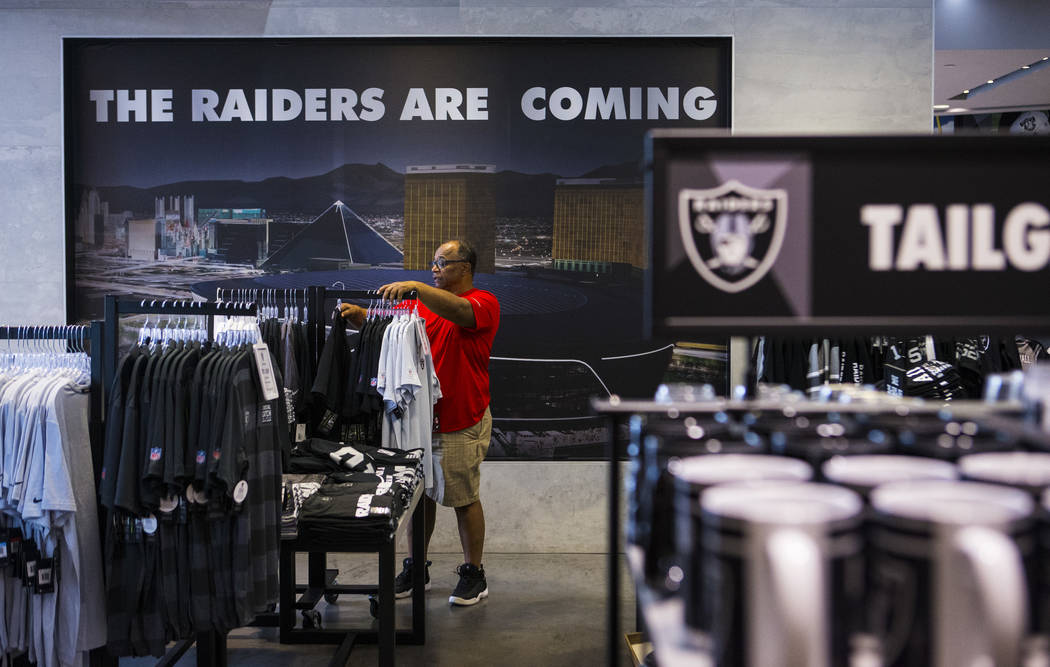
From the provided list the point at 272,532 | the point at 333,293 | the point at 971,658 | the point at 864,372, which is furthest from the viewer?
the point at 864,372

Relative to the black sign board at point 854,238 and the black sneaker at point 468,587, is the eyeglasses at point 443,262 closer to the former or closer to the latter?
the black sneaker at point 468,587

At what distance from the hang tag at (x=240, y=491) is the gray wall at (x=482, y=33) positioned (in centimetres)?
262

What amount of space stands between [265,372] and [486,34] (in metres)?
3.08

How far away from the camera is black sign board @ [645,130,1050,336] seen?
1334mm

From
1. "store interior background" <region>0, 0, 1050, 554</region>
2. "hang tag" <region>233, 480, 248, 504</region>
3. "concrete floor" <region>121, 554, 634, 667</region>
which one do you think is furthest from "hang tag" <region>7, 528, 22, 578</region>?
"store interior background" <region>0, 0, 1050, 554</region>

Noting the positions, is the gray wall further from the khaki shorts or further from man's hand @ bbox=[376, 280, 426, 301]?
man's hand @ bbox=[376, 280, 426, 301]

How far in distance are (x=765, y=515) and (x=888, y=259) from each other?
2.04ft

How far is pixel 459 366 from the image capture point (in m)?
4.12

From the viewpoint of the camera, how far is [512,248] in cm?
510

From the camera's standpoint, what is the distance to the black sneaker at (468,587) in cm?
414

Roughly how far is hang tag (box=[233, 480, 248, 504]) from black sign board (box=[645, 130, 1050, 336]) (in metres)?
1.77

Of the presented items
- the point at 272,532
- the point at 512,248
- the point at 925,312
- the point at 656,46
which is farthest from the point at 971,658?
the point at 656,46

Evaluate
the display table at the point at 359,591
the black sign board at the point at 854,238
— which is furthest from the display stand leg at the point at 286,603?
the black sign board at the point at 854,238

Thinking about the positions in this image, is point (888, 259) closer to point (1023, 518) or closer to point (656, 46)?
point (1023, 518)
